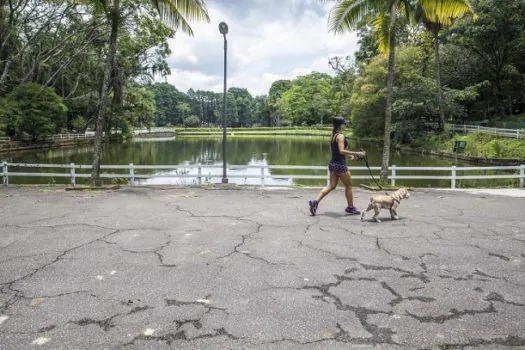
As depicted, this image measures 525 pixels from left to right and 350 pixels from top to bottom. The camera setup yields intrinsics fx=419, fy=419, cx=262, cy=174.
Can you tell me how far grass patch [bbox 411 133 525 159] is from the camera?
92.5ft

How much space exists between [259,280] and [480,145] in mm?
31576

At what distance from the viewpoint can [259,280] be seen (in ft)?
16.9

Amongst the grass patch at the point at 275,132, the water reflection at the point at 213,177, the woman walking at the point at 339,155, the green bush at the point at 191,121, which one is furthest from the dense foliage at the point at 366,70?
the green bush at the point at 191,121

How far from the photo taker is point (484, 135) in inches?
1329

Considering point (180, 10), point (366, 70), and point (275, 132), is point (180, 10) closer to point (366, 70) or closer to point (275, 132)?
point (366, 70)

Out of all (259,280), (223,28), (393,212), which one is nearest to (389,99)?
(223,28)

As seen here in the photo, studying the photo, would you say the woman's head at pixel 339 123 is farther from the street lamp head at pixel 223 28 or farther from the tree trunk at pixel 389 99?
the street lamp head at pixel 223 28

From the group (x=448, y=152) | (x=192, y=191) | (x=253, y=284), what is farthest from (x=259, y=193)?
(x=448, y=152)

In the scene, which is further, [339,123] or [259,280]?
[339,123]

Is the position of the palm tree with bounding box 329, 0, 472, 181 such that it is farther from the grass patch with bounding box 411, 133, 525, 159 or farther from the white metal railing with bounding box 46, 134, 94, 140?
the white metal railing with bounding box 46, 134, 94, 140

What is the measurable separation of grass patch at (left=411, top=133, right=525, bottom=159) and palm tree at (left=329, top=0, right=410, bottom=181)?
1702 centimetres

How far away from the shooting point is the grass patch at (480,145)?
28188mm

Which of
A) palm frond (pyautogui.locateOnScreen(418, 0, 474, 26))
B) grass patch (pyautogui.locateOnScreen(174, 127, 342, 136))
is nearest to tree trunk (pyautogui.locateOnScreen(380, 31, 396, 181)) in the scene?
palm frond (pyautogui.locateOnScreen(418, 0, 474, 26))

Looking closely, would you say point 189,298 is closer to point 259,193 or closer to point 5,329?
point 5,329
